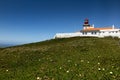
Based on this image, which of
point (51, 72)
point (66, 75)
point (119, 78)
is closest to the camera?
point (119, 78)

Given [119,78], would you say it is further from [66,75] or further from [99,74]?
[66,75]

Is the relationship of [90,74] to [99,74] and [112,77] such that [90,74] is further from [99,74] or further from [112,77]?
[112,77]

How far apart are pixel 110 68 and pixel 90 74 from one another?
3.10 m

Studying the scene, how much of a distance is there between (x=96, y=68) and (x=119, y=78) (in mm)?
4075

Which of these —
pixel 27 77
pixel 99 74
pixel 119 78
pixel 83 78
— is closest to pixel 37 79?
pixel 27 77

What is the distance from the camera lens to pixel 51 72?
19.7 metres

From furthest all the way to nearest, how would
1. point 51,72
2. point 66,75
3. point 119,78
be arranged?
point 51,72
point 66,75
point 119,78

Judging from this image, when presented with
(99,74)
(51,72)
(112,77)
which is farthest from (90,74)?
(51,72)

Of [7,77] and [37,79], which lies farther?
[7,77]

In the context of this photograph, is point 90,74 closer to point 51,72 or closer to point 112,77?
point 112,77

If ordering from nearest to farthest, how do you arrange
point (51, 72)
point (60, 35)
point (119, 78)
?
1. point (119, 78)
2. point (51, 72)
3. point (60, 35)

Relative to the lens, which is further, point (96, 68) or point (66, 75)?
point (96, 68)

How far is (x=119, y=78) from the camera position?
663 inches

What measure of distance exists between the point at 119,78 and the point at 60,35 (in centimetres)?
9486
